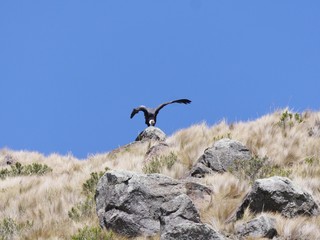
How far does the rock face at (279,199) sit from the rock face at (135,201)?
44.4 inches

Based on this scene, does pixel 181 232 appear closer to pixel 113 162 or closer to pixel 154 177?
pixel 154 177

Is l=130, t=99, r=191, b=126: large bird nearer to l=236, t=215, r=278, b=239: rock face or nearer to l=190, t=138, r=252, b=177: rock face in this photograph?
l=190, t=138, r=252, b=177: rock face

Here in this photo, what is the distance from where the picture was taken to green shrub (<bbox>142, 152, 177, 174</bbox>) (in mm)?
11484

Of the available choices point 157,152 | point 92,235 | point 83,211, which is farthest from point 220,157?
point 92,235

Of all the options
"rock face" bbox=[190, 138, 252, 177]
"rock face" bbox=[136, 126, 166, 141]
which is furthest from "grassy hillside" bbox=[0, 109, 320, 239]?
"rock face" bbox=[136, 126, 166, 141]

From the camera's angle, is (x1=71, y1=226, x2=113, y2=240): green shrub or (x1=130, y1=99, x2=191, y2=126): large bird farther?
(x1=130, y1=99, x2=191, y2=126): large bird

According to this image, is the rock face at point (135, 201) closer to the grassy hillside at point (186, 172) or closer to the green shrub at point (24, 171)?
the grassy hillside at point (186, 172)

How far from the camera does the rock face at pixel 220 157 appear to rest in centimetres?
1059

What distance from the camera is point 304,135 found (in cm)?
1328

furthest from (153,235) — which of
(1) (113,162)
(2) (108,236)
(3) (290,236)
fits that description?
(1) (113,162)

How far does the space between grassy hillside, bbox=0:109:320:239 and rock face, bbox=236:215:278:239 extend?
17cm

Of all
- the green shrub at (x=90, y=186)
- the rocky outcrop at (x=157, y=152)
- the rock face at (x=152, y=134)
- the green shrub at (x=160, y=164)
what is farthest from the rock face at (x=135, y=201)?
the rock face at (x=152, y=134)

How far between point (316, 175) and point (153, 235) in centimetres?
373

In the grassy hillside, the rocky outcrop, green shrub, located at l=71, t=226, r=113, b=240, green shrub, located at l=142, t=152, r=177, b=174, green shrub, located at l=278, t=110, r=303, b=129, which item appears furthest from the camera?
green shrub, located at l=278, t=110, r=303, b=129
